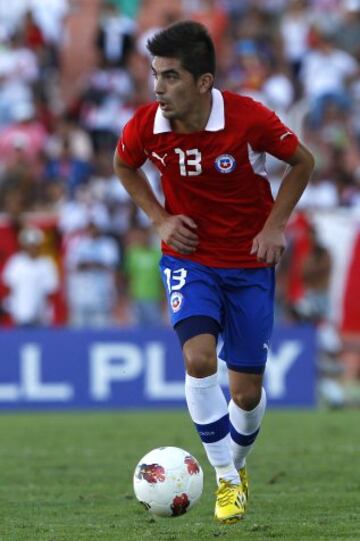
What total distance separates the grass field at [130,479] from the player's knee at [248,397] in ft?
1.99

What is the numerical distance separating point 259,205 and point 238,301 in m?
0.56

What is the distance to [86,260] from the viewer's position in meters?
17.9

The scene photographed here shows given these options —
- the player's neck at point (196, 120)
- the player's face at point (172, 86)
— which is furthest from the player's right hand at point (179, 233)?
the player's face at point (172, 86)

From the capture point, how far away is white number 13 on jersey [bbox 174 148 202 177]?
7695 mm

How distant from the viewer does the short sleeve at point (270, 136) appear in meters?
7.70

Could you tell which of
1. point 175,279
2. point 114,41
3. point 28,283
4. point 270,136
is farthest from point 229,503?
point 114,41

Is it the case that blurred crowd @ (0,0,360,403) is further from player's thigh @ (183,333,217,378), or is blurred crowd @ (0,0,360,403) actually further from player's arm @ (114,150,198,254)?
player's thigh @ (183,333,217,378)

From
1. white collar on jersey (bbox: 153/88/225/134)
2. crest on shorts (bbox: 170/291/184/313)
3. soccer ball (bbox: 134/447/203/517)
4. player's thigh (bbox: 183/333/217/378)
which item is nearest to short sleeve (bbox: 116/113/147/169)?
white collar on jersey (bbox: 153/88/225/134)

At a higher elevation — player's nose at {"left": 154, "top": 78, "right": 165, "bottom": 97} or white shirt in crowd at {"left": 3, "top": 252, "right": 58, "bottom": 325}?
player's nose at {"left": 154, "top": 78, "right": 165, "bottom": 97}

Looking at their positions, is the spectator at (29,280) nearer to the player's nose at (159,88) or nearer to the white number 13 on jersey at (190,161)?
the white number 13 on jersey at (190,161)

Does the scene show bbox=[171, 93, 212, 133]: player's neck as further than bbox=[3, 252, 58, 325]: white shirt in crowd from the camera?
No

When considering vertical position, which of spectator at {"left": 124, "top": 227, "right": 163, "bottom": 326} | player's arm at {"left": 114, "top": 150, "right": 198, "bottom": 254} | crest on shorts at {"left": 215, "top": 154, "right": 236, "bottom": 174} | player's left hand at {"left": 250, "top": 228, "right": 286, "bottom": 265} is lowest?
spectator at {"left": 124, "top": 227, "right": 163, "bottom": 326}

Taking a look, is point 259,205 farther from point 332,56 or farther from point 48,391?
point 332,56

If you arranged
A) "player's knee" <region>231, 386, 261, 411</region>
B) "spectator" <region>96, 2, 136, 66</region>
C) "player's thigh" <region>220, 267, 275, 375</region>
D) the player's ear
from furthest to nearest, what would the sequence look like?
"spectator" <region>96, 2, 136, 66</region> < "player's knee" <region>231, 386, 261, 411</region> < "player's thigh" <region>220, 267, 275, 375</region> < the player's ear
